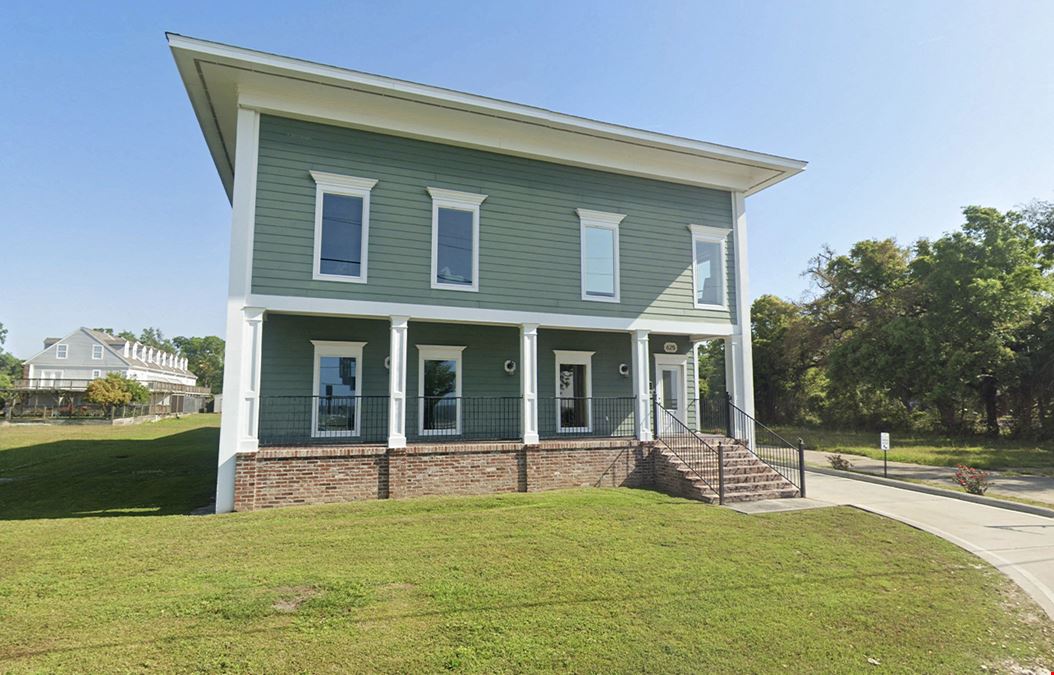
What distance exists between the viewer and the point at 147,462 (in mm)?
16141

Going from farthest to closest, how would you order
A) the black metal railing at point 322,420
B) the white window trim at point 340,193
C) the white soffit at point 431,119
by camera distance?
the black metal railing at point 322,420
the white window trim at point 340,193
the white soffit at point 431,119

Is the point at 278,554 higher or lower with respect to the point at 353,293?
lower

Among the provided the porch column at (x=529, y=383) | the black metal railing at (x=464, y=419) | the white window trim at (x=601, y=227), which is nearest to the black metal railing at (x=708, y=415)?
the white window trim at (x=601, y=227)

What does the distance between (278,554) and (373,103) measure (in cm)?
846

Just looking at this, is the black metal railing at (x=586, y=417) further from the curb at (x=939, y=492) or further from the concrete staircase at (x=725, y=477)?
the curb at (x=939, y=492)

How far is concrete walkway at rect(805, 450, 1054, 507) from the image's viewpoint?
40.7 ft

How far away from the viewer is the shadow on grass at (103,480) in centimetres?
961

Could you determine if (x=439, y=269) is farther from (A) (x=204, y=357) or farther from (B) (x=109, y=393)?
(A) (x=204, y=357)

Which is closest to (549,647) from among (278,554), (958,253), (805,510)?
(278,554)

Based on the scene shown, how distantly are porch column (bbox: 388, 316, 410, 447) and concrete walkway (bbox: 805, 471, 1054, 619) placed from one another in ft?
26.5

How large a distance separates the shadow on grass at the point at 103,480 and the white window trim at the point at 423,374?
168 inches

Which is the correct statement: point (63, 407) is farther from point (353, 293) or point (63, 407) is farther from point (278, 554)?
point (278, 554)

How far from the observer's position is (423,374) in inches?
502

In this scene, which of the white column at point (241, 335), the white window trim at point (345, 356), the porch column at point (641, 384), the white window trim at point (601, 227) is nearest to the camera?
the white column at point (241, 335)
